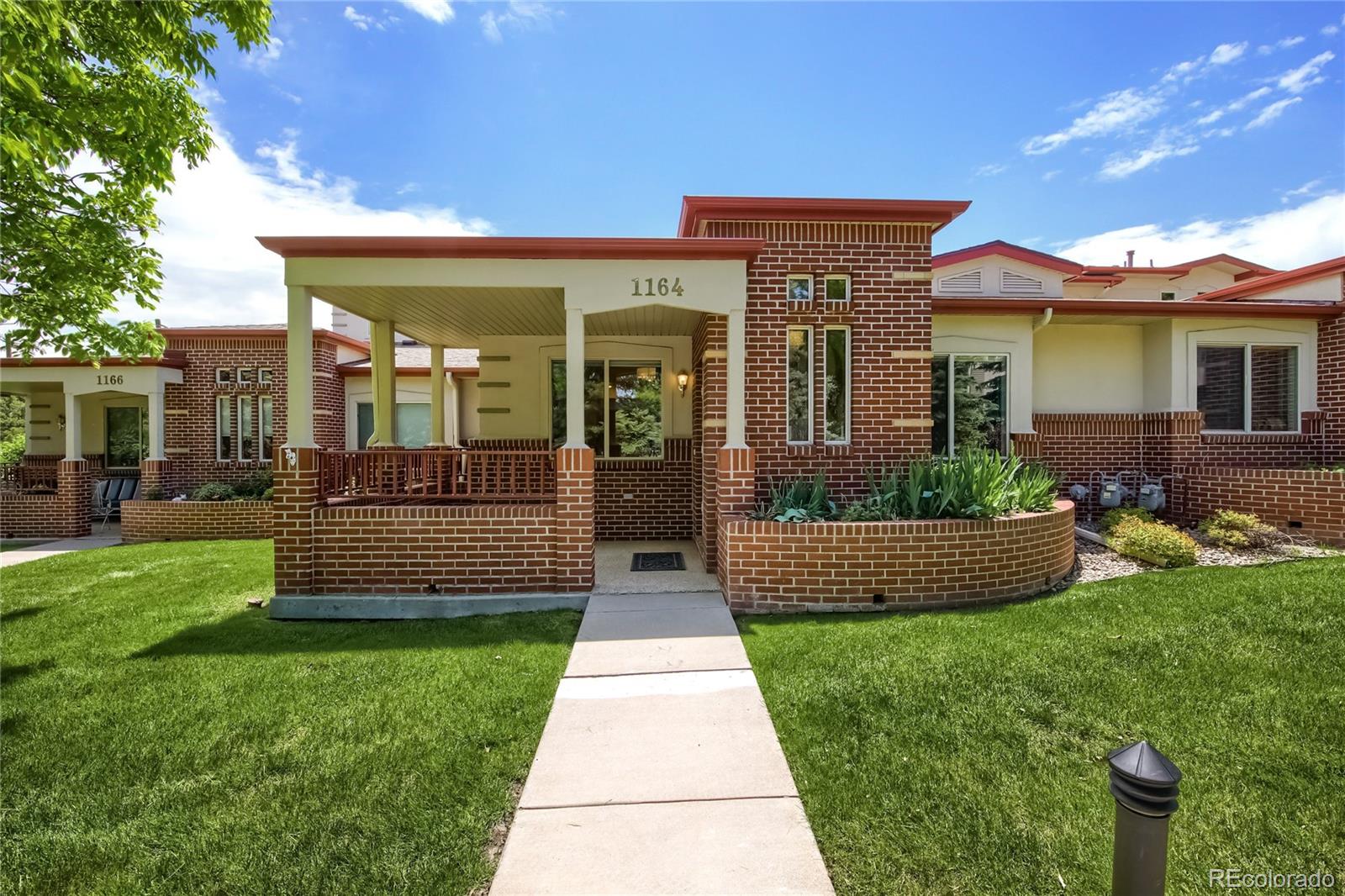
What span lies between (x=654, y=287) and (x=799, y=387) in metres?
2.37

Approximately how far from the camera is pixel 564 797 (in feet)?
9.54

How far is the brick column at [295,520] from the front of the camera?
19.2ft

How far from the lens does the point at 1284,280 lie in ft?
31.9

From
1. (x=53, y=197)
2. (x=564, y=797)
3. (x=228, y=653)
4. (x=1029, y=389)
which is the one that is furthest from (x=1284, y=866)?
(x=53, y=197)

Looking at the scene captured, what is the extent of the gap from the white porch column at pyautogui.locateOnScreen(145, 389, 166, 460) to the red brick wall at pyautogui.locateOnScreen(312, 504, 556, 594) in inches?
346

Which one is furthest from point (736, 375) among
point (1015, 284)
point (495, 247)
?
point (1015, 284)

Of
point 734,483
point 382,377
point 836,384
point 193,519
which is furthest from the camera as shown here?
point 193,519

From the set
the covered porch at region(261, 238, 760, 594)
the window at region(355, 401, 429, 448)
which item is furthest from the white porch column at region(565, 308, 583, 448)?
the window at region(355, 401, 429, 448)

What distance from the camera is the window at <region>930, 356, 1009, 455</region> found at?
888cm
